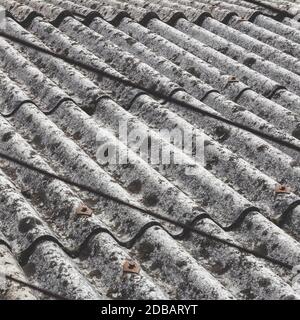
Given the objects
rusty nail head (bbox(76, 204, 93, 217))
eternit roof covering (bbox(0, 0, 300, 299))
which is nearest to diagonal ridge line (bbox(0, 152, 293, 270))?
eternit roof covering (bbox(0, 0, 300, 299))

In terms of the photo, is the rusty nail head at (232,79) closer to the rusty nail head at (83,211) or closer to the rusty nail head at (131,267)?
the rusty nail head at (83,211)

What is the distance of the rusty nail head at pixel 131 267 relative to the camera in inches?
97.5

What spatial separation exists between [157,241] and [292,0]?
13.8 ft

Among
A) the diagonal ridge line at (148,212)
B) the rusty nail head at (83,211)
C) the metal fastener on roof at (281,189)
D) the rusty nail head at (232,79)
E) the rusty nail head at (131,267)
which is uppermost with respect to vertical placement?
the rusty nail head at (232,79)

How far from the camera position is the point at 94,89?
3842 millimetres

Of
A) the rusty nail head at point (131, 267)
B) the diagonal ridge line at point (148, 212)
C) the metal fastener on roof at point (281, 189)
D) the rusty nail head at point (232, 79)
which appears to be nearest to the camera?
the rusty nail head at point (131, 267)

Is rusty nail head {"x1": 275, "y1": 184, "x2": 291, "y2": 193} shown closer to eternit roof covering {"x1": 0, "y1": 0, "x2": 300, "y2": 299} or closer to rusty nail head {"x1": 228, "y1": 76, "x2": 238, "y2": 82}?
eternit roof covering {"x1": 0, "y1": 0, "x2": 300, "y2": 299}

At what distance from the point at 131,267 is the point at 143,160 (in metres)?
0.88

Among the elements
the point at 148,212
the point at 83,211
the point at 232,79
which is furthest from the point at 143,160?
the point at 232,79

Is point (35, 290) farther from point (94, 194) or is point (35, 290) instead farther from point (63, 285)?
point (94, 194)

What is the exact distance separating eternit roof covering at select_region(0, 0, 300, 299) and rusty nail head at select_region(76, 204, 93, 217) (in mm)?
11

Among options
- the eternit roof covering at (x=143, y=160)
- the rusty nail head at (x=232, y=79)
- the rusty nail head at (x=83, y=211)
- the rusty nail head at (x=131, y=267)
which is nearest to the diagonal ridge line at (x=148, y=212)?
the eternit roof covering at (x=143, y=160)

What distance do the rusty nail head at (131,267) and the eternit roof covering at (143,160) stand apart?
1cm

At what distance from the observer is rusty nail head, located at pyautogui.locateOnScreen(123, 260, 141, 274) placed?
248 centimetres
